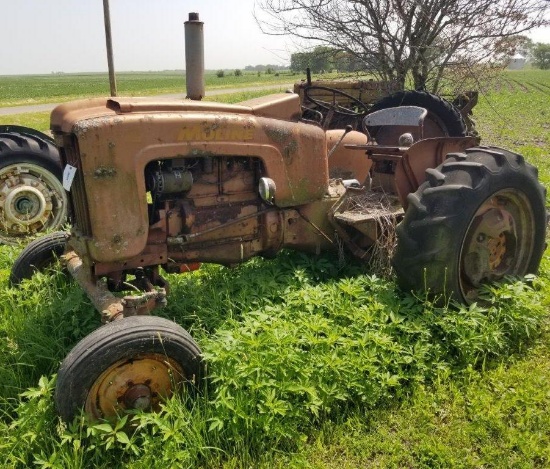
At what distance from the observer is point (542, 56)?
79.6 metres

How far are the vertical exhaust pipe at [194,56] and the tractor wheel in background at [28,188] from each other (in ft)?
6.88

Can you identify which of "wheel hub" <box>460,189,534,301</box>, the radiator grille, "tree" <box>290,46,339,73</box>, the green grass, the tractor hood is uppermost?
"tree" <box>290,46,339,73</box>

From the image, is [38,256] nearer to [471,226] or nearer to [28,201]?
[28,201]

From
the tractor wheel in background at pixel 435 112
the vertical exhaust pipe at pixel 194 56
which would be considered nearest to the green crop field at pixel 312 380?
the vertical exhaust pipe at pixel 194 56

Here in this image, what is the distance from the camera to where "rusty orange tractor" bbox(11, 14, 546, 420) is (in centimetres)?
250

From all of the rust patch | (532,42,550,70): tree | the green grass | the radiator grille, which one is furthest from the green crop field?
(532,42,550,70): tree

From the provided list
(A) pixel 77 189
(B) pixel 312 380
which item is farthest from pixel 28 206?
(B) pixel 312 380

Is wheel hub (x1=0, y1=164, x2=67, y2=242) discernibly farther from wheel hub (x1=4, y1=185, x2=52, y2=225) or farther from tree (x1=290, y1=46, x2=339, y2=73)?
tree (x1=290, y1=46, x2=339, y2=73)

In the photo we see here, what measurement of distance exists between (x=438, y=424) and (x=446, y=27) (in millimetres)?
5889

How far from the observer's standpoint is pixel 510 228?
3.56 meters

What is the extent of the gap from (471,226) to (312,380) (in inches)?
63.3

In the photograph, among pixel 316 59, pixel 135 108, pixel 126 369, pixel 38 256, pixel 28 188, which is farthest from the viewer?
pixel 316 59

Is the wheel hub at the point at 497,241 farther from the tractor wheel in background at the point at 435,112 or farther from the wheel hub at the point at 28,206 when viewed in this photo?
the wheel hub at the point at 28,206

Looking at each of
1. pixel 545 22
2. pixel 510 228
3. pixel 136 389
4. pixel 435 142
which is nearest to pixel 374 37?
pixel 545 22
